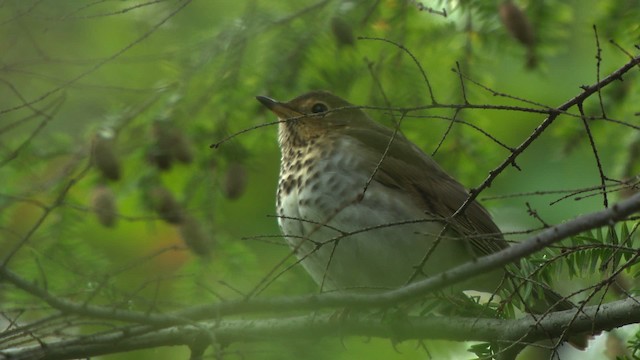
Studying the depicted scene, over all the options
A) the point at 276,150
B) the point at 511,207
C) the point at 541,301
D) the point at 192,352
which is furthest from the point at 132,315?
the point at 511,207

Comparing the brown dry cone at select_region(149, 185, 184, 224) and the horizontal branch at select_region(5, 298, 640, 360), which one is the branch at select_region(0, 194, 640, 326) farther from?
the brown dry cone at select_region(149, 185, 184, 224)

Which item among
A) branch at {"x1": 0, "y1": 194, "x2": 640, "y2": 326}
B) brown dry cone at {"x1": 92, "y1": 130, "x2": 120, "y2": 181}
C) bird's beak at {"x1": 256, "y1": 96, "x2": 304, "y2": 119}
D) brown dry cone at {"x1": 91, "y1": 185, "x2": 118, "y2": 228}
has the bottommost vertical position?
branch at {"x1": 0, "y1": 194, "x2": 640, "y2": 326}

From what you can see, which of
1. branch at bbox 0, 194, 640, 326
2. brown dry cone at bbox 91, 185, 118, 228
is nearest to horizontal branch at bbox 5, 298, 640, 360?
branch at bbox 0, 194, 640, 326

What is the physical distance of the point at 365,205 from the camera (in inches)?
133

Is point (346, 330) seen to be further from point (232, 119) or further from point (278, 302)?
point (232, 119)

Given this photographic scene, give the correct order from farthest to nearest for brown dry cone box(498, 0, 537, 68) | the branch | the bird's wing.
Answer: the bird's wing → brown dry cone box(498, 0, 537, 68) → the branch

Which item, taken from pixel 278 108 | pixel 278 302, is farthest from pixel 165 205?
pixel 278 302

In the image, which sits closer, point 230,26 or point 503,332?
point 503,332

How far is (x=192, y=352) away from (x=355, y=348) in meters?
0.95

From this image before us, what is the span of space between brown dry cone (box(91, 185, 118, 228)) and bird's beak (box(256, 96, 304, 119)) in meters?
0.64

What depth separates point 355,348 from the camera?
11.9 feet

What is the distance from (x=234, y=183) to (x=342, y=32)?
2.14 ft

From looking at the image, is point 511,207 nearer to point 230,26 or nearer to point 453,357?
point 453,357

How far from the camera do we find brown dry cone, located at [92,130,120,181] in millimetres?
3320
